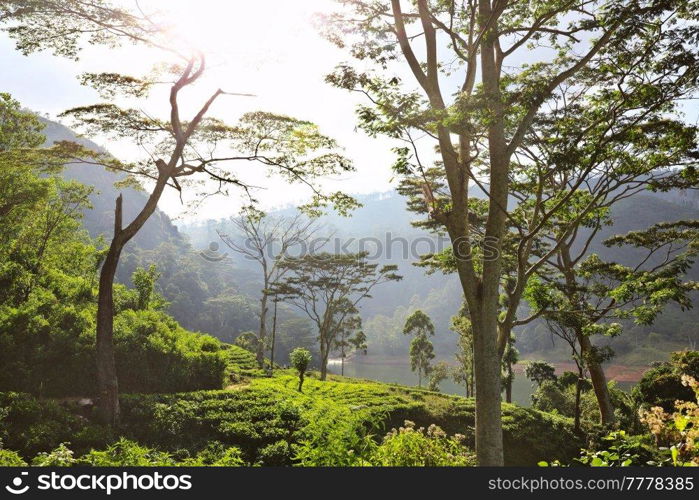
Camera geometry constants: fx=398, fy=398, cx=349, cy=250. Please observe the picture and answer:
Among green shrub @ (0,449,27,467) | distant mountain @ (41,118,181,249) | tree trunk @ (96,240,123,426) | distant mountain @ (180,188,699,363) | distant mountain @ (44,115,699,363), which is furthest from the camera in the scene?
distant mountain @ (41,118,181,249)

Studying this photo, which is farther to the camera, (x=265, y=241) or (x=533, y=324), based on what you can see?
(x=533, y=324)

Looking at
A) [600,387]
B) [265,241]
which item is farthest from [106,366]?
[265,241]

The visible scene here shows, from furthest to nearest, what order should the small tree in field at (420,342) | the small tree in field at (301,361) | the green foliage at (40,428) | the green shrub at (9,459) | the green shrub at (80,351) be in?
the small tree in field at (420,342) → the small tree in field at (301,361) → the green shrub at (80,351) → the green foliage at (40,428) → the green shrub at (9,459)

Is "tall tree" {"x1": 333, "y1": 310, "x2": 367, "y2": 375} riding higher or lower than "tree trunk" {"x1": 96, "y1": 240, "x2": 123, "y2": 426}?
lower

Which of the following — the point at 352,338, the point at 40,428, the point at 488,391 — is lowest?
the point at 352,338

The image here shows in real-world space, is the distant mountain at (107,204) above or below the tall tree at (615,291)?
above

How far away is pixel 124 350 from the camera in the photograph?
12141 millimetres

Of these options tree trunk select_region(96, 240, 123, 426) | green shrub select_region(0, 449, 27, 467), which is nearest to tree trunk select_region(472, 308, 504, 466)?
green shrub select_region(0, 449, 27, 467)

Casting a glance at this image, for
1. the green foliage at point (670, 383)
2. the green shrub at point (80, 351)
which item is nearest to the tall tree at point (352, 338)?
the green foliage at point (670, 383)

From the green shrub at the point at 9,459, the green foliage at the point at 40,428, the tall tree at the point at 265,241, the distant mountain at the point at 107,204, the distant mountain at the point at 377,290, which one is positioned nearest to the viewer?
the green shrub at the point at 9,459

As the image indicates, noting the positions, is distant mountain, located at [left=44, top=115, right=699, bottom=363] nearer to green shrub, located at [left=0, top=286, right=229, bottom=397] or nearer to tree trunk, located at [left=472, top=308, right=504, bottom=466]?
green shrub, located at [left=0, top=286, right=229, bottom=397]

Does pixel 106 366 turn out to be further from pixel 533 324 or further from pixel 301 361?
pixel 533 324

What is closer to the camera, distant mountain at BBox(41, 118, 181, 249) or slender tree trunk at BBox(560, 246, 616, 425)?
slender tree trunk at BBox(560, 246, 616, 425)

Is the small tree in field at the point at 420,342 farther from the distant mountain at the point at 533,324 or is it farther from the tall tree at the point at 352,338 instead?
the distant mountain at the point at 533,324
